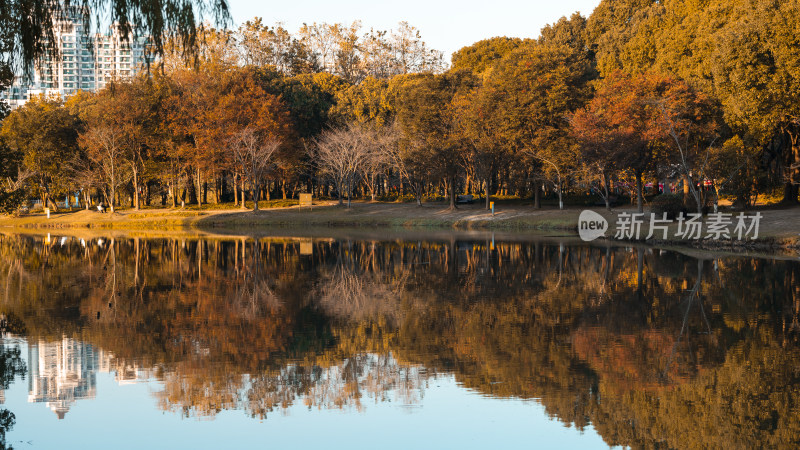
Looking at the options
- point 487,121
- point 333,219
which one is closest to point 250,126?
point 333,219

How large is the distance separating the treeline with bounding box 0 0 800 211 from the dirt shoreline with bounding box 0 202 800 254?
2.40m

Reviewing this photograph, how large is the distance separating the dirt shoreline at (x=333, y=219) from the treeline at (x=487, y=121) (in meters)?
2.40

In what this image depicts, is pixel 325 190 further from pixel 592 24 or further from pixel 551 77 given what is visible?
pixel 551 77

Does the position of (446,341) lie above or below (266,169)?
below

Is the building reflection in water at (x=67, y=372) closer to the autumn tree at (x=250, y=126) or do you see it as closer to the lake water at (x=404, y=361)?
the lake water at (x=404, y=361)

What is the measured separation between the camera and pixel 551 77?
5450 centimetres

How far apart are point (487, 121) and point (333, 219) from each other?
15.1 metres

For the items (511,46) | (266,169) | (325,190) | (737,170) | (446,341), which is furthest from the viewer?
(325,190)

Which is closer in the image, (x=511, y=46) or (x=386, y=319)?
(x=386, y=319)

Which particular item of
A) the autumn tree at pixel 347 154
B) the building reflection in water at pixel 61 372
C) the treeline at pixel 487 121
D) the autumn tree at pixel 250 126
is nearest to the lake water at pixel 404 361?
the building reflection in water at pixel 61 372

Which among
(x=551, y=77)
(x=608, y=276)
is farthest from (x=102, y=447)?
(x=551, y=77)

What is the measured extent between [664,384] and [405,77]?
225 feet

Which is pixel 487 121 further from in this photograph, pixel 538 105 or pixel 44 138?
pixel 44 138

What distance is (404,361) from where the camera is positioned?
1166 cm
